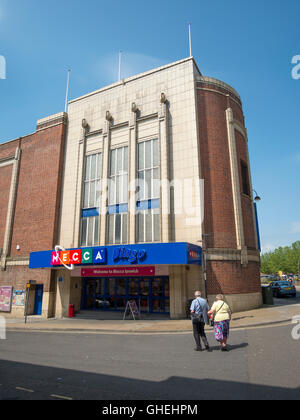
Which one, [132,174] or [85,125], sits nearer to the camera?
[132,174]

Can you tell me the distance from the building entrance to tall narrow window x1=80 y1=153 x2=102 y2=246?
3.50 metres

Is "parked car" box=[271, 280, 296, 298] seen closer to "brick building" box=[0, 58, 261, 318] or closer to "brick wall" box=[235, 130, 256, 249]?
"brick building" box=[0, 58, 261, 318]

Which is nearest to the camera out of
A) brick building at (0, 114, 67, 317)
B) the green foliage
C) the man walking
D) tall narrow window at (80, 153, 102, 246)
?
the man walking

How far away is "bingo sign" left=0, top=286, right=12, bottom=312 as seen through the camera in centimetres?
2309

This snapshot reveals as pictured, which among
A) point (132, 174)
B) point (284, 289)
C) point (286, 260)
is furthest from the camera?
point (286, 260)

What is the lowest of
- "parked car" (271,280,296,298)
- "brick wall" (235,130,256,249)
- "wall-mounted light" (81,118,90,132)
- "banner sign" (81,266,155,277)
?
"parked car" (271,280,296,298)

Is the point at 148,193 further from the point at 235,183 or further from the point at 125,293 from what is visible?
the point at 125,293

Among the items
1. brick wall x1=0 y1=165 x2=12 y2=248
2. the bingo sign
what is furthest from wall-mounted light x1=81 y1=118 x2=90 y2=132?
the bingo sign

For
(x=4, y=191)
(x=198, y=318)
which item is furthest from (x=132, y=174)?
(x=4, y=191)

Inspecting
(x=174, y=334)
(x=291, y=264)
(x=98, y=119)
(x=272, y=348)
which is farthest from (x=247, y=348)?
(x=291, y=264)

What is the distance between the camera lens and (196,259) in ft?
55.1

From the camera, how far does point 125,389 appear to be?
5.48m

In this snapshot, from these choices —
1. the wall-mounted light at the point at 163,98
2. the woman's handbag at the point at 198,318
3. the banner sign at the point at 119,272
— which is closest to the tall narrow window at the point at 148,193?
the banner sign at the point at 119,272

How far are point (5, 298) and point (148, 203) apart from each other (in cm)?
1509
